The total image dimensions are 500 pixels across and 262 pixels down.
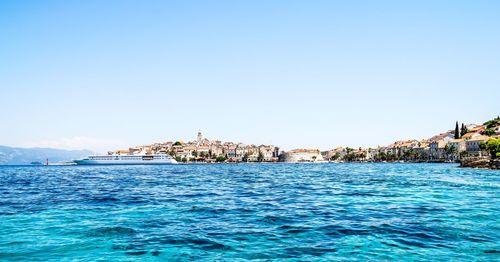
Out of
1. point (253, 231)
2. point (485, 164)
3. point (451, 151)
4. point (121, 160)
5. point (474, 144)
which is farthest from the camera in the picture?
point (121, 160)

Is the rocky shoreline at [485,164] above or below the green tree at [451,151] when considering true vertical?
below

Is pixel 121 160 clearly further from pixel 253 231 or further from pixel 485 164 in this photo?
pixel 253 231

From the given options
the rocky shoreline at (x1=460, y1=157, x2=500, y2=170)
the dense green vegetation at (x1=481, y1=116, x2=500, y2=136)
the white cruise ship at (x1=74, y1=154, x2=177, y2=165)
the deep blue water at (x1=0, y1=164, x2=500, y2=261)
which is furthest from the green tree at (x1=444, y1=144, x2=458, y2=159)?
the deep blue water at (x1=0, y1=164, x2=500, y2=261)

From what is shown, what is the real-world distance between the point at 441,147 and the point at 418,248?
665 feet

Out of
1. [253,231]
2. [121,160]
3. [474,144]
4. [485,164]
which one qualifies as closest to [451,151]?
[474,144]

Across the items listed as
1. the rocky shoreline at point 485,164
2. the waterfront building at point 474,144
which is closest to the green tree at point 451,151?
the waterfront building at point 474,144

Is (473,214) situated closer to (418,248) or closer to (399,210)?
(399,210)

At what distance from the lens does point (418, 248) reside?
12.0 m

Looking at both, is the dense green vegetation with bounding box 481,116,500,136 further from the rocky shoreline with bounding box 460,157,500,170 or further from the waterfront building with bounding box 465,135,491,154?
the rocky shoreline with bounding box 460,157,500,170

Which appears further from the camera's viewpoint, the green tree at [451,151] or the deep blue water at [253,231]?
the green tree at [451,151]

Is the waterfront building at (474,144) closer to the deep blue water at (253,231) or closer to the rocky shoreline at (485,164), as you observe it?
the rocky shoreline at (485,164)

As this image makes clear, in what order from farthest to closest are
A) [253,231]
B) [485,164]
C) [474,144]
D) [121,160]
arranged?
1. [121,160]
2. [474,144]
3. [485,164]
4. [253,231]

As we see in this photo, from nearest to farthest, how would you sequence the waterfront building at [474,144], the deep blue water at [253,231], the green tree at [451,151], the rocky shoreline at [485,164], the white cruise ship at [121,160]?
the deep blue water at [253,231]
the rocky shoreline at [485,164]
the waterfront building at [474,144]
the green tree at [451,151]
the white cruise ship at [121,160]

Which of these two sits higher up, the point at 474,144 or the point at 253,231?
the point at 474,144
